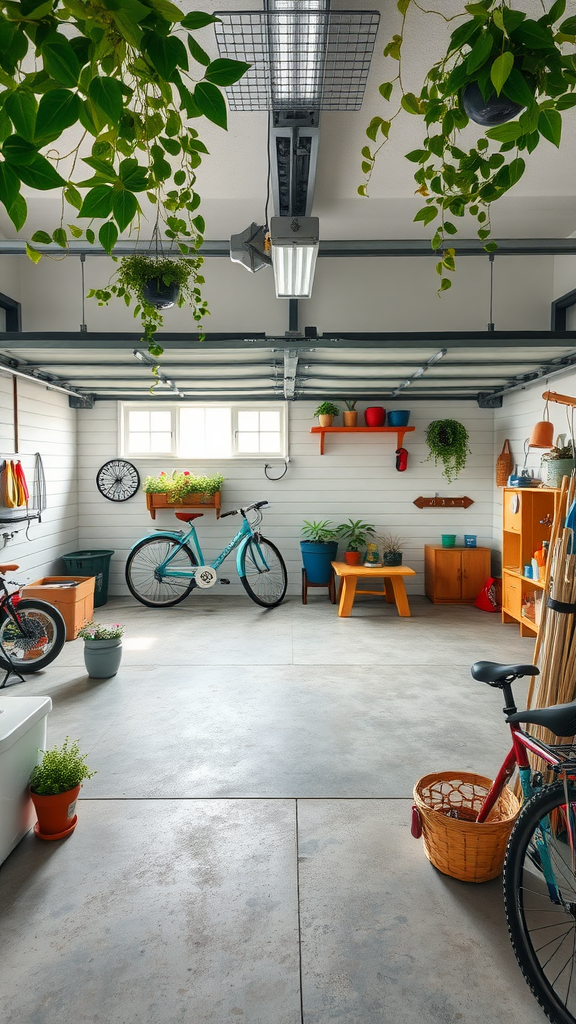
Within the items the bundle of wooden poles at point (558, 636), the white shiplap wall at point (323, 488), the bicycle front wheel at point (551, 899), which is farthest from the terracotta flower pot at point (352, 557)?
the bicycle front wheel at point (551, 899)

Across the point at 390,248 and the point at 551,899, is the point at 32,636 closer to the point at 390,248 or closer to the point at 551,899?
the point at 551,899

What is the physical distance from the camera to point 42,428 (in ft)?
21.7

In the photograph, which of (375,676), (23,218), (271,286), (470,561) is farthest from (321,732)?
(271,286)

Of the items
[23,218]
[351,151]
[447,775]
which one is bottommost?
[447,775]

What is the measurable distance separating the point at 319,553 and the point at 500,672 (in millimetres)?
5097

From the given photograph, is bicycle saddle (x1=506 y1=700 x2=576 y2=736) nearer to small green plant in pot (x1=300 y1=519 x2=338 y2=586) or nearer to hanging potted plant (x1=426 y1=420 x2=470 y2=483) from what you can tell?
small green plant in pot (x1=300 y1=519 x2=338 y2=586)

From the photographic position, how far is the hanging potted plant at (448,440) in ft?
24.5

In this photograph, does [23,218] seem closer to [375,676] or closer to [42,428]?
[375,676]

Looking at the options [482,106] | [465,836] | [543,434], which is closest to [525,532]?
[543,434]

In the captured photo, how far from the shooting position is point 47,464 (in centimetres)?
672

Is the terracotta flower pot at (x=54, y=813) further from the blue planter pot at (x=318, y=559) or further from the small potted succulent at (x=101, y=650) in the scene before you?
the blue planter pot at (x=318, y=559)

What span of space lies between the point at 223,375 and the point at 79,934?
4973 mm

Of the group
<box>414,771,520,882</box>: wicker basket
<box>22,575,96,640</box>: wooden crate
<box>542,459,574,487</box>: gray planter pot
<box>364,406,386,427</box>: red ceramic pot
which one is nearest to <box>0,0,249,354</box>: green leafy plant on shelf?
<box>414,771,520,882</box>: wicker basket

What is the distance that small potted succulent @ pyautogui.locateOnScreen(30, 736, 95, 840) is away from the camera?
8.70 feet
